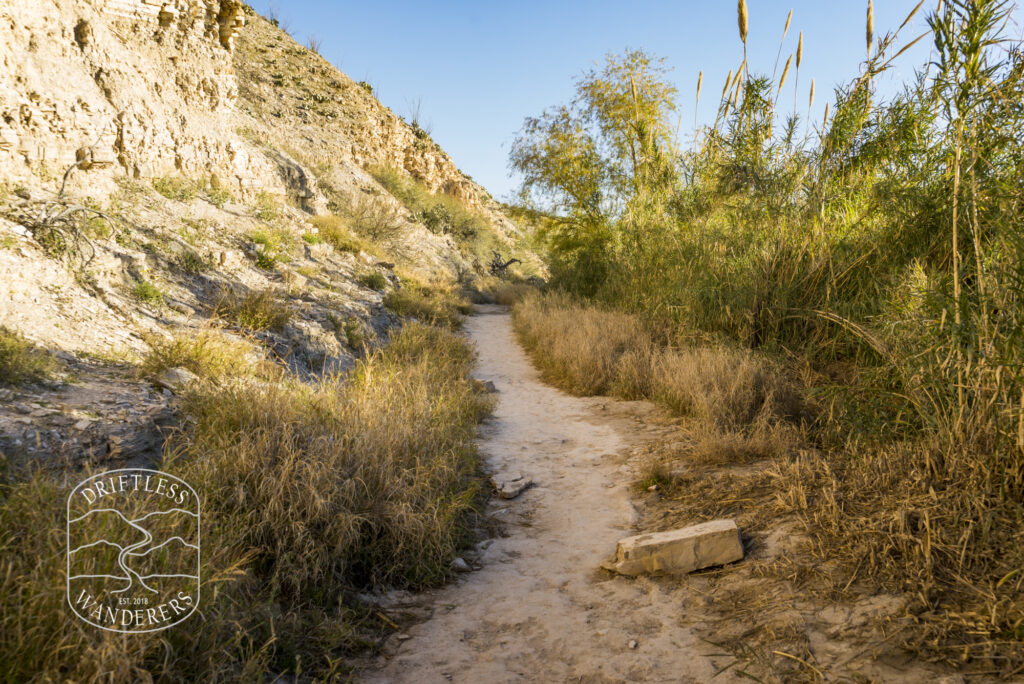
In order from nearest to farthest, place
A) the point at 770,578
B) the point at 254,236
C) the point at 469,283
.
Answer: the point at 770,578 < the point at 254,236 < the point at 469,283

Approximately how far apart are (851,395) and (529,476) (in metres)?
2.53

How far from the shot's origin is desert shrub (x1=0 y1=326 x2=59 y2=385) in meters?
3.48

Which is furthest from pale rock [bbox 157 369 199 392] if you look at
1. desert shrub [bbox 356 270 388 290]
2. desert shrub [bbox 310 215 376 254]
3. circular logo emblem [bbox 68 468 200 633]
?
desert shrub [bbox 310 215 376 254]

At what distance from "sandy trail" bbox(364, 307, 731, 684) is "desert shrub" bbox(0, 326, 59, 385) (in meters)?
2.96

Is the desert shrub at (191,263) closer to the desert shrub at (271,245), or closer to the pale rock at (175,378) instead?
the desert shrub at (271,245)

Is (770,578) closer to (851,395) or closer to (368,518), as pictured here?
(851,395)

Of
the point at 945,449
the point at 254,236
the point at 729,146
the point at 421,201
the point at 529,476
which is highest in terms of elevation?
the point at 421,201

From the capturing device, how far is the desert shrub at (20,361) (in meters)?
3.48

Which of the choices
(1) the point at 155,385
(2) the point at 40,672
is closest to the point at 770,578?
(2) the point at 40,672

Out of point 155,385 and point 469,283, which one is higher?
point 469,283

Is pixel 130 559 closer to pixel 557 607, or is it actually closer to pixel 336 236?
pixel 557 607

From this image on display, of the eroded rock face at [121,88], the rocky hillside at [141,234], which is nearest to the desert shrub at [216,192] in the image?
the rocky hillside at [141,234]

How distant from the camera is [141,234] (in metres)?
7.74

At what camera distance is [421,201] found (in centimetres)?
2736
